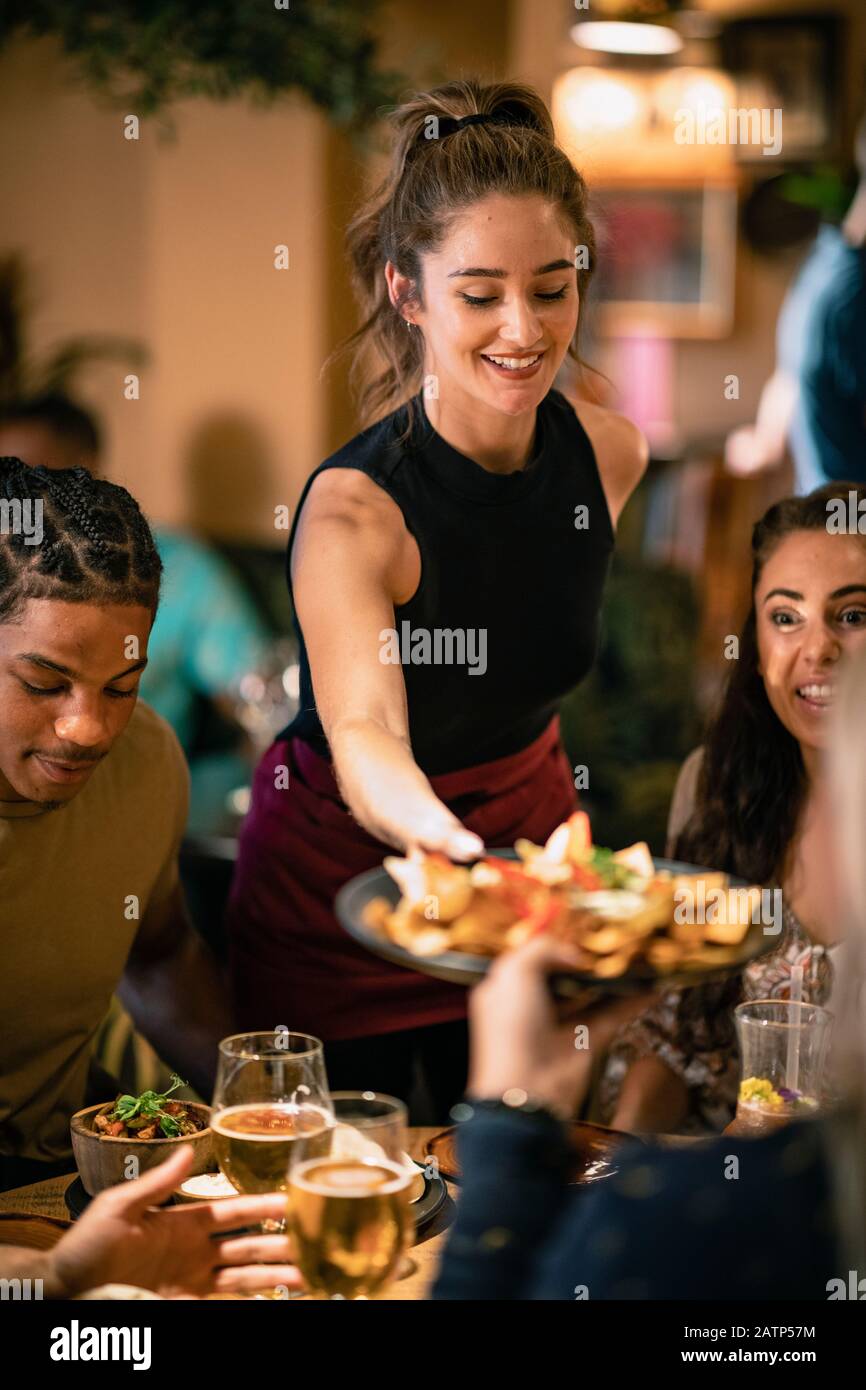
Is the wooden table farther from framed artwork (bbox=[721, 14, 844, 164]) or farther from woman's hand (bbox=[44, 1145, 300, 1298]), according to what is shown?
framed artwork (bbox=[721, 14, 844, 164])

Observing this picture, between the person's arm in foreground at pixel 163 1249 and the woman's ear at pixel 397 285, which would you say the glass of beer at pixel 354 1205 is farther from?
the woman's ear at pixel 397 285

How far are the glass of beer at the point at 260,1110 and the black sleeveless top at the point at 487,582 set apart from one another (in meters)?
0.55

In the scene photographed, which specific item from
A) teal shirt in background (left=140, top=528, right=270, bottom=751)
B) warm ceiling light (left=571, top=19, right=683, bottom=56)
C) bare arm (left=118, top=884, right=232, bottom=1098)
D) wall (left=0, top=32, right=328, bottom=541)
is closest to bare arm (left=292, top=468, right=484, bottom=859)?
bare arm (left=118, top=884, right=232, bottom=1098)

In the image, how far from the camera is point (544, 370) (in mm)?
1644

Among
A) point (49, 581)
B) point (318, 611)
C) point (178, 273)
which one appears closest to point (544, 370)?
point (318, 611)

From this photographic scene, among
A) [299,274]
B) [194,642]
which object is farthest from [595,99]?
[194,642]

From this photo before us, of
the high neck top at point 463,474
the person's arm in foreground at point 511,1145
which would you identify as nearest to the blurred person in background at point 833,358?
the high neck top at point 463,474

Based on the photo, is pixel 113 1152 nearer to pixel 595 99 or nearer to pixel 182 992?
pixel 182 992

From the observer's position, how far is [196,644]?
3.83m

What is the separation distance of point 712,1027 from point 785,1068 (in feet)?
1.34

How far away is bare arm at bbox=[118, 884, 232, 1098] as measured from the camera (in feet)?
6.04

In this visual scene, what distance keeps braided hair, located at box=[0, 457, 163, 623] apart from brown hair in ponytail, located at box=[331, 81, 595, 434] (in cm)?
39

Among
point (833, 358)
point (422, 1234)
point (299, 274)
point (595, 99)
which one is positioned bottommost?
point (422, 1234)

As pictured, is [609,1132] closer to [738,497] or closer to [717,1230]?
[717,1230]
